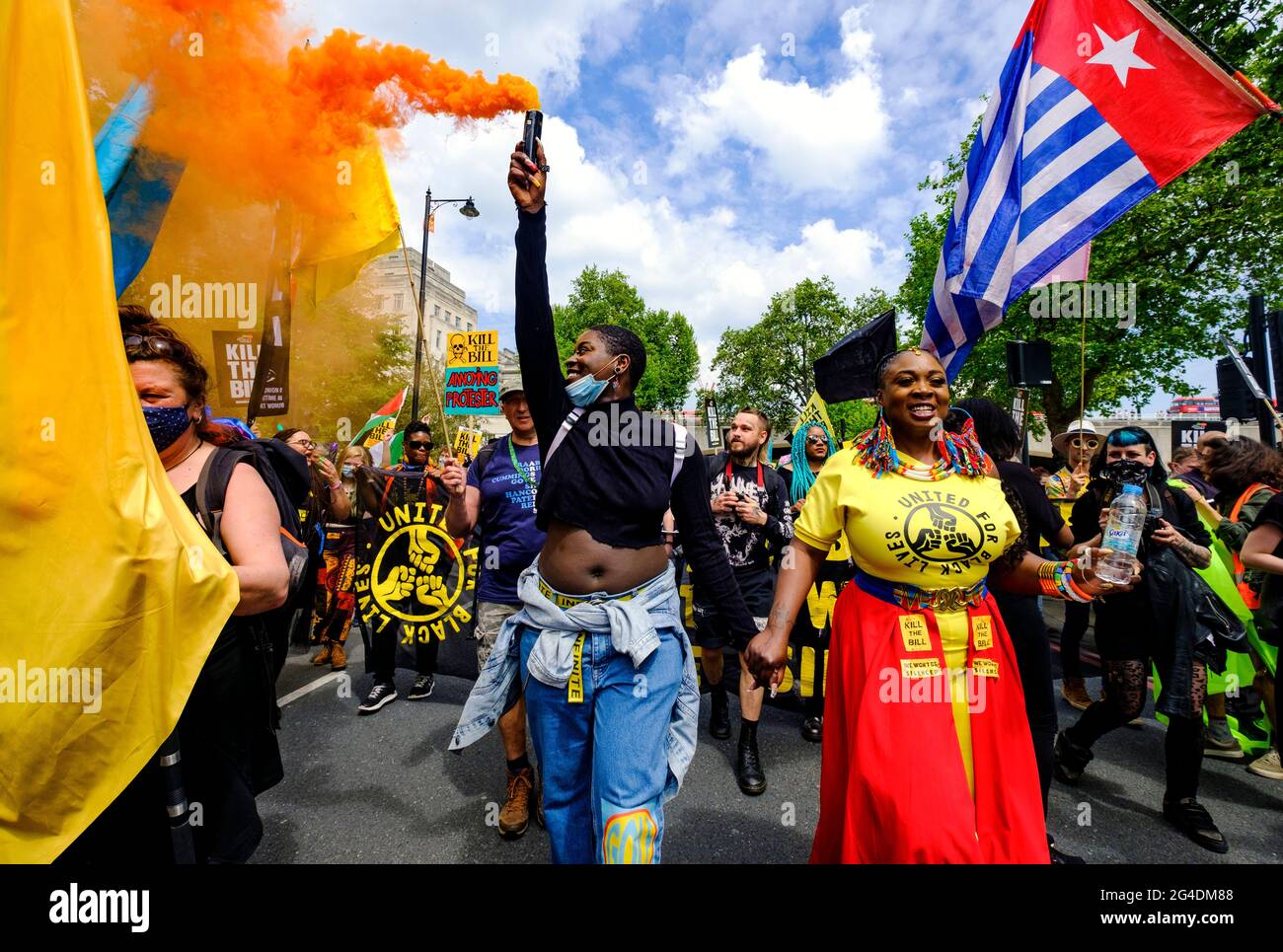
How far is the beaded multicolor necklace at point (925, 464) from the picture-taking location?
6.92 feet

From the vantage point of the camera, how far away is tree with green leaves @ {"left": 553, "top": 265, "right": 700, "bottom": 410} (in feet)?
119

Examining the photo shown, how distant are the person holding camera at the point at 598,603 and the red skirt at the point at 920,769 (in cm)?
47

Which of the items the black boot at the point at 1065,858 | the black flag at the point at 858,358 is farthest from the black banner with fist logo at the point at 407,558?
the black boot at the point at 1065,858

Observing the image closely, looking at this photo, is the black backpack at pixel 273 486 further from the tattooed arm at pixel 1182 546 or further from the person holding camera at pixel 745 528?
the tattooed arm at pixel 1182 546

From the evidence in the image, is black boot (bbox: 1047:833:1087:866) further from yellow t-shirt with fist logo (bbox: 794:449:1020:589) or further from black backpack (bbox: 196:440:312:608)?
black backpack (bbox: 196:440:312:608)

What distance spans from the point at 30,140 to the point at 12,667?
1149mm

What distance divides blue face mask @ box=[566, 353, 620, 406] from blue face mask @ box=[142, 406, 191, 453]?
1120mm

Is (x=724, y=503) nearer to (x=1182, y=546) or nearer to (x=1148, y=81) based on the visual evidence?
(x=1182, y=546)

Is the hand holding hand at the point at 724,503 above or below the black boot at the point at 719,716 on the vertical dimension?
above

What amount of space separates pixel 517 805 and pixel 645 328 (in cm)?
3822

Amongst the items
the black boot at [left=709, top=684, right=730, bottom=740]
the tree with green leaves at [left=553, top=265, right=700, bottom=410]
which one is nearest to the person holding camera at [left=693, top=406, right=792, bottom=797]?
the black boot at [left=709, top=684, right=730, bottom=740]

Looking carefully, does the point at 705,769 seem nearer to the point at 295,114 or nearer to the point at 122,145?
the point at 122,145

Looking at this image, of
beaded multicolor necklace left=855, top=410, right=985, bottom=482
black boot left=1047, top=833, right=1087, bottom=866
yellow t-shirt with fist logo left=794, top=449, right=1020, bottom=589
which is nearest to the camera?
yellow t-shirt with fist logo left=794, top=449, right=1020, bottom=589
